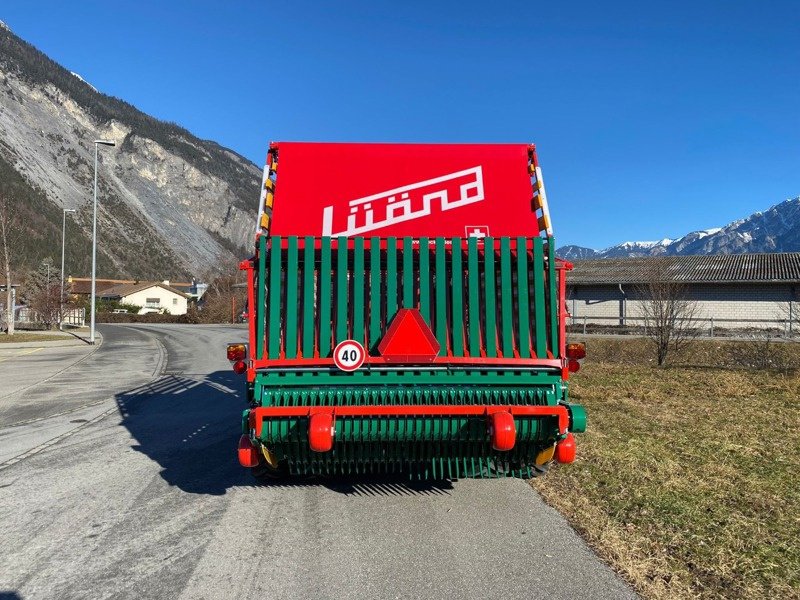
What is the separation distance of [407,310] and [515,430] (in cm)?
123

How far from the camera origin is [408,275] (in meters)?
4.50

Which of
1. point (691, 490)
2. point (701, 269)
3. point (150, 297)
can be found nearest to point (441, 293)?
point (691, 490)

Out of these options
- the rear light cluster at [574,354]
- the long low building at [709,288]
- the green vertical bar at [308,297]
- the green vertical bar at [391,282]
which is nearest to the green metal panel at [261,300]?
the green vertical bar at [308,297]

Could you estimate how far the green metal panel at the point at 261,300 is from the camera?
14.5 ft

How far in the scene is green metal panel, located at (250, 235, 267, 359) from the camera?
174 inches

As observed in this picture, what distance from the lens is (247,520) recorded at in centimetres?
454

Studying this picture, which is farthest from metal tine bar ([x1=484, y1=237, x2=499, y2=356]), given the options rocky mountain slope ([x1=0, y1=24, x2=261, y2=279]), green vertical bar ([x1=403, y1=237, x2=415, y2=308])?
rocky mountain slope ([x1=0, y1=24, x2=261, y2=279])

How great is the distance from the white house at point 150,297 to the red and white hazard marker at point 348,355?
246 ft

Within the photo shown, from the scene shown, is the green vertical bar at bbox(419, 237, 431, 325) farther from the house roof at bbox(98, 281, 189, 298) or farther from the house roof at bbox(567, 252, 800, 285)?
the house roof at bbox(98, 281, 189, 298)

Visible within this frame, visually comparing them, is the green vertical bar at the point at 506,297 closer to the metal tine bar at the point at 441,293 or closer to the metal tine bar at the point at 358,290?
the metal tine bar at the point at 441,293

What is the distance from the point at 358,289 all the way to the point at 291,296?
55cm

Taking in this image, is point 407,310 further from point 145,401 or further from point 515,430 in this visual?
point 145,401

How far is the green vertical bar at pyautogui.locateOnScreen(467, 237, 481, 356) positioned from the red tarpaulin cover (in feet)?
2.49

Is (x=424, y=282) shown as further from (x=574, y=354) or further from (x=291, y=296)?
(x=574, y=354)
